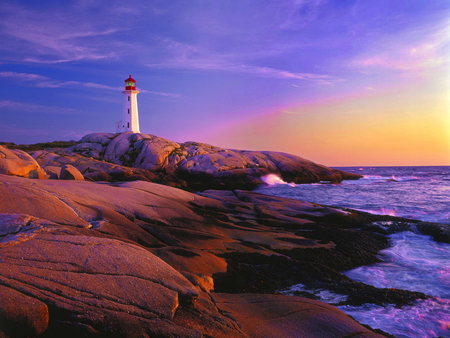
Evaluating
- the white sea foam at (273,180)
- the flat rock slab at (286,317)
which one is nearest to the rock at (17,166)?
the flat rock slab at (286,317)

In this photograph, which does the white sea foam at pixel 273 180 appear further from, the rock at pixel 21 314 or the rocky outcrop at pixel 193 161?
the rock at pixel 21 314

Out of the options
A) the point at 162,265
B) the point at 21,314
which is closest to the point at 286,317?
the point at 162,265

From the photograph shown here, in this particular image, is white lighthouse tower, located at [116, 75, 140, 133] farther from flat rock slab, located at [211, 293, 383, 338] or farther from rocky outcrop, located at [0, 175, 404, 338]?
flat rock slab, located at [211, 293, 383, 338]

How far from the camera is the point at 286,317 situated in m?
5.73

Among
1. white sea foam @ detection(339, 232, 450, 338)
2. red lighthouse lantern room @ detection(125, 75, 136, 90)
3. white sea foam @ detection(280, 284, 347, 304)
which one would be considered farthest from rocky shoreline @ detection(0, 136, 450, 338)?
red lighthouse lantern room @ detection(125, 75, 136, 90)

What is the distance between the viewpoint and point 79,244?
546cm

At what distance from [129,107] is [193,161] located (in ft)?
67.4

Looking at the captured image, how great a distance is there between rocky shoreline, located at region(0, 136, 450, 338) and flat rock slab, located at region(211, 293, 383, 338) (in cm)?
2

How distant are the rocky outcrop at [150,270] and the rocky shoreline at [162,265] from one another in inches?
0.8

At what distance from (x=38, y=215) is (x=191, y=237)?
4.48 m

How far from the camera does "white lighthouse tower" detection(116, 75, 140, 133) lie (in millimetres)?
54375

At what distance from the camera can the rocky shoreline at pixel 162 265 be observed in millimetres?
4102

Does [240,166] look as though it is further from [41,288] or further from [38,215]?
[41,288]

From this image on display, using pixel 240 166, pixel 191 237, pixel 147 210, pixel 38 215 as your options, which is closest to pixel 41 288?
pixel 38 215
